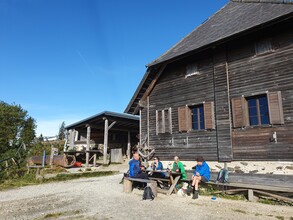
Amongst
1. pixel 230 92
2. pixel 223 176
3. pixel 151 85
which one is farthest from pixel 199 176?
pixel 151 85

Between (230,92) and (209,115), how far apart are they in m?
1.30

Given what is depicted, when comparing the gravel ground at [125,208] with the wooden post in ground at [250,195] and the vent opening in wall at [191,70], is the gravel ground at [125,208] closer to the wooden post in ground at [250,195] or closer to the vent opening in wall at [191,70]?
the wooden post in ground at [250,195]

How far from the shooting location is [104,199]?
7.57 m

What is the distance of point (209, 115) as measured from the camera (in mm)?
10094

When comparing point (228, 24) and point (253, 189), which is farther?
point (228, 24)

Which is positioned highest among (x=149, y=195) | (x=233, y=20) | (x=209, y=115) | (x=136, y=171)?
(x=233, y=20)

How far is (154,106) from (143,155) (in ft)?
8.76

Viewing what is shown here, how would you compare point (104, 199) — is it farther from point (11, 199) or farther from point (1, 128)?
point (1, 128)

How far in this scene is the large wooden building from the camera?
27.2 ft

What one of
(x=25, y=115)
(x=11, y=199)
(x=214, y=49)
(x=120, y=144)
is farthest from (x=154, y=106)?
(x=25, y=115)

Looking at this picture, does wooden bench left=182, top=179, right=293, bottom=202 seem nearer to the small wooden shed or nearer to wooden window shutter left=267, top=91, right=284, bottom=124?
wooden window shutter left=267, top=91, right=284, bottom=124

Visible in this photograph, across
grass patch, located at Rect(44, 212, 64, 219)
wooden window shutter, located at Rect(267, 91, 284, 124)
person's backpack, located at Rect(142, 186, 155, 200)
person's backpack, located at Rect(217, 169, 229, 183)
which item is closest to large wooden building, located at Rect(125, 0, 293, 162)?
wooden window shutter, located at Rect(267, 91, 284, 124)

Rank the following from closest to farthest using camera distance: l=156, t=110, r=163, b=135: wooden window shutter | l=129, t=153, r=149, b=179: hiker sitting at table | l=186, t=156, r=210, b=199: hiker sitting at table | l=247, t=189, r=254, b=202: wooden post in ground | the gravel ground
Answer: the gravel ground → l=247, t=189, r=254, b=202: wooden post in ground → l=186, t=156, r=210, b=199: hiker sitting at table → l=129, t=153, r=149, b=179: hiker sitting at table → l=156, t=110, r=163, b=135: wooden window shutter

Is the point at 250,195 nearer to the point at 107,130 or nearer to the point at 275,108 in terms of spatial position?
the point at 275,108
